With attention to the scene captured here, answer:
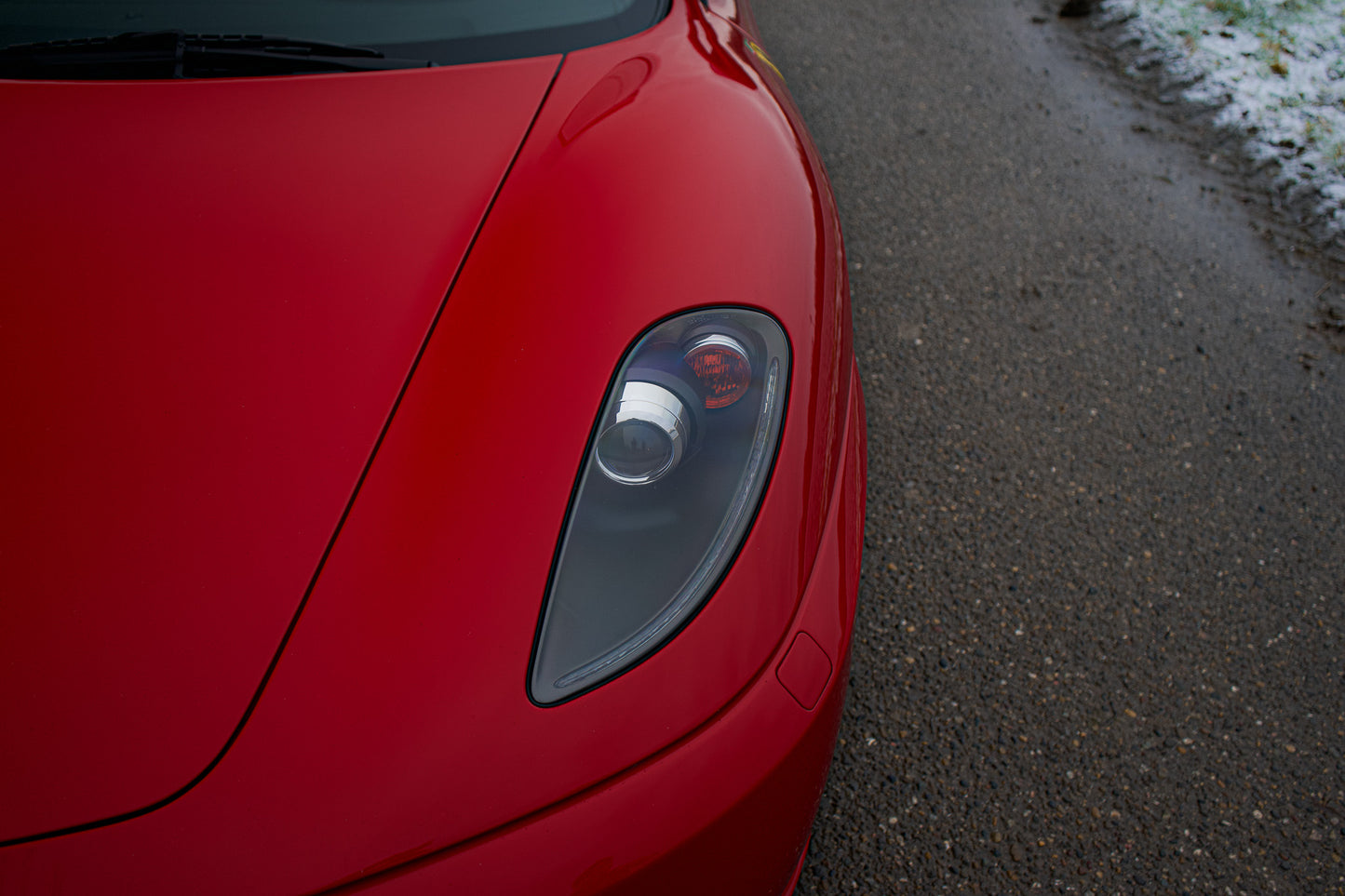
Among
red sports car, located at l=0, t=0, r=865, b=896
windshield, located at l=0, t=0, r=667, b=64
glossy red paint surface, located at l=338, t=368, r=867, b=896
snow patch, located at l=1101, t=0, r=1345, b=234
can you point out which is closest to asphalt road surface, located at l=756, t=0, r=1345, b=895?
snow patch, located at l=1101, t=0, r=1345, b=234

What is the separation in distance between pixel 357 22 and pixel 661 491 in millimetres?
1058

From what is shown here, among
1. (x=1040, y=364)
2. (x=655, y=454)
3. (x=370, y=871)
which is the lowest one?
(x=1040, y=364)

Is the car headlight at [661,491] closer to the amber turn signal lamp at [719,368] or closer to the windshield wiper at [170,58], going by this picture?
the amber turn signal lamp at [719,368]

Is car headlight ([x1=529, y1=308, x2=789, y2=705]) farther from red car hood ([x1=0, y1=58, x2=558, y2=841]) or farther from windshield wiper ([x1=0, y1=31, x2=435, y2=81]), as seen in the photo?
windshield wiper ([x1=0, y1=31, x2=435, y2=81])

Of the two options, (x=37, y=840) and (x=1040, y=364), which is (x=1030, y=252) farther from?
(x=37, y=840)

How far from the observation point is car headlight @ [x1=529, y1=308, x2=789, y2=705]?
92 centimetres

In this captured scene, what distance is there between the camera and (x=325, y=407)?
0.98 meters

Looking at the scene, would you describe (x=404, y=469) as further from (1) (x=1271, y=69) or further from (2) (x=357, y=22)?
(1) (x=1271, y=69)

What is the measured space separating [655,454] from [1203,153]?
3558 millimetres

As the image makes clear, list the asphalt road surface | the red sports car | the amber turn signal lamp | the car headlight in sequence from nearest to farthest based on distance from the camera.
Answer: the red sports car, the car headlight, the amber turn signal lamp, the asphalt road surface

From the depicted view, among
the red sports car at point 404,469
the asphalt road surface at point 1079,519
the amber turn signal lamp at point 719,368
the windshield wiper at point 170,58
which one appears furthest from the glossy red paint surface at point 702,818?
the windshield wiper at point 170,58

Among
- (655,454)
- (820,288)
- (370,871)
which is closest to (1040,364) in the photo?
(820,288)

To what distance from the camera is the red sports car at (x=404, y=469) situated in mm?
795

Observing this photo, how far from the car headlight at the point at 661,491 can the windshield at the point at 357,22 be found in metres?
0.70
